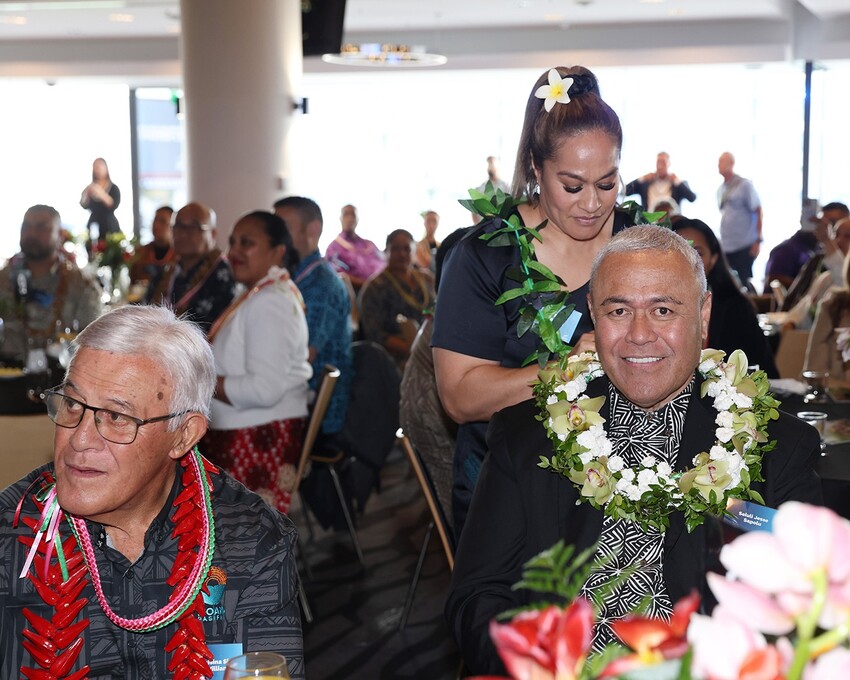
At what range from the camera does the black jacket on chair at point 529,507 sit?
1932 millimetres

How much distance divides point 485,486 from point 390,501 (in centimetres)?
458

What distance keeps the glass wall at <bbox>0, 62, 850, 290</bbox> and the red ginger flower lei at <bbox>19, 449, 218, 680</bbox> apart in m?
14.6

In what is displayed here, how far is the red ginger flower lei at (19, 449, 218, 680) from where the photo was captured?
1687 millimetres

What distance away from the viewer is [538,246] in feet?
8.33

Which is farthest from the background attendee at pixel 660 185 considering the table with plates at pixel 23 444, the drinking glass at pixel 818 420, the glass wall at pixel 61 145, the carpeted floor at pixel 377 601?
the table with plates at pixel 23 444

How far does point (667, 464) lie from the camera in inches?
77.3

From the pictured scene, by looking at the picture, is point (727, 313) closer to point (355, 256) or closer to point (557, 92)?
point (557, 92)

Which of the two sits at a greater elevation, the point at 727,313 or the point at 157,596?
the point at 727,313

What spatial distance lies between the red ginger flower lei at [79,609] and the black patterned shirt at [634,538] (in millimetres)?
647

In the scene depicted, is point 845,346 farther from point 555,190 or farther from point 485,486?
point 485,486

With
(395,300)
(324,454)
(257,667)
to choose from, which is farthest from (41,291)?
(257,667)

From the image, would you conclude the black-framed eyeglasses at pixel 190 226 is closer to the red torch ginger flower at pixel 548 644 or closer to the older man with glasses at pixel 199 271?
the older man with glasses at pixel 199 271

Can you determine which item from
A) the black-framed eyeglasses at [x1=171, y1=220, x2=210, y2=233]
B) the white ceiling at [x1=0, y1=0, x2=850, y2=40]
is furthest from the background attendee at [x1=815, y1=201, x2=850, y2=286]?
the white ceiling at [x1=0, y1=0, x2=850, y2=40]

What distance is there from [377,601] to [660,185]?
9044mm
